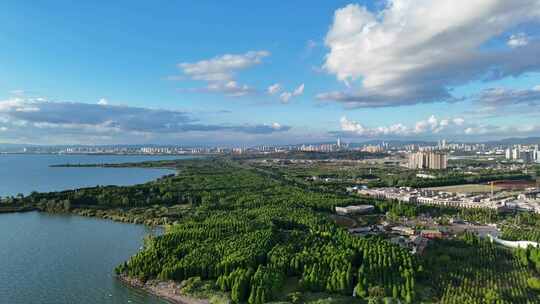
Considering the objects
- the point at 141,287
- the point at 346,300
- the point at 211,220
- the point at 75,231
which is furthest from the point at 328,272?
the point at 75,231

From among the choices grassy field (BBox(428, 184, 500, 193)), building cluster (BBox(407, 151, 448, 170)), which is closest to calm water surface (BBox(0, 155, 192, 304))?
grassy field (BBox(428, 184, 500, 193))

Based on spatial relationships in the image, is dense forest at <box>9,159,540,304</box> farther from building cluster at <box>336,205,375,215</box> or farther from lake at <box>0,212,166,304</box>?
building cluster at <box>336,205,375,215</box>

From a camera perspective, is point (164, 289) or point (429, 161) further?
point (429, 161)

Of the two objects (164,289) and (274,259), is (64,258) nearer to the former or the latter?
(164,289)

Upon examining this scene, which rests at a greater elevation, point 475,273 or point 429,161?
point 429,161

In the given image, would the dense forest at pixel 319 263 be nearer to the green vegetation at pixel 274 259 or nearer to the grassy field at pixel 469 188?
the green vegetation at pixel 274 259

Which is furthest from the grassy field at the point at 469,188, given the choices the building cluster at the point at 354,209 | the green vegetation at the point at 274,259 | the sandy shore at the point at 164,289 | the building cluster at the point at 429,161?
the sandy shore at the point at 164,289

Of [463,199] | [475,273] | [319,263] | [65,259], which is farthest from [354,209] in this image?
[65,259]
